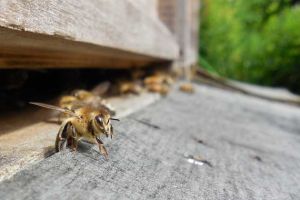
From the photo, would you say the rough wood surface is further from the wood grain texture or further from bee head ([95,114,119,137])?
the wood grain texture

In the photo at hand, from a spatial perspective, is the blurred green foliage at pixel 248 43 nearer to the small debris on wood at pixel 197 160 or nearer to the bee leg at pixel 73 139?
the small debris on wood at pixel 197 160

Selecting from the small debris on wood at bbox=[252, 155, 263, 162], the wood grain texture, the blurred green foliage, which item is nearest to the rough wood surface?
the small debris on wood at bbox=[252, 155, 263, 162]

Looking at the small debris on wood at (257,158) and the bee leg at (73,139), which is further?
the small debris on wood at (257,158)

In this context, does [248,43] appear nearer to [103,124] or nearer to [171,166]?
[171,166]

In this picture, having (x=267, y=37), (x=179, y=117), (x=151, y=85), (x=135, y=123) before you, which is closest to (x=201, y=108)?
(x=151, y=85)

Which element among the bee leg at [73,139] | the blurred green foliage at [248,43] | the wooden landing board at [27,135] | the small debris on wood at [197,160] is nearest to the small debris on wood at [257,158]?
the small debris on wood at [197,160]

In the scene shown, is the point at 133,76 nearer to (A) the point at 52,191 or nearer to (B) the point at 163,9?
(B) the point at 163,9

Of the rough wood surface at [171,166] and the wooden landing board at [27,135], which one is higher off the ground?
the wooden landing board at [27,135]
